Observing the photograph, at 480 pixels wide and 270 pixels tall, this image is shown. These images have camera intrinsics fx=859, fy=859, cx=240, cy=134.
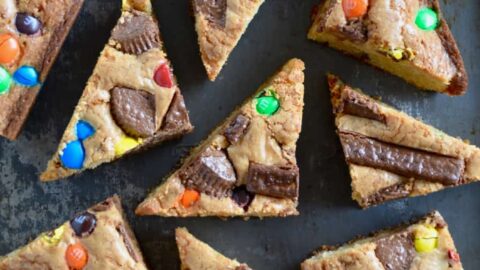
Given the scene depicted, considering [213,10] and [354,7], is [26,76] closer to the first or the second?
[213,10]

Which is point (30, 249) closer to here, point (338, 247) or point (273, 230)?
point (273, 230)

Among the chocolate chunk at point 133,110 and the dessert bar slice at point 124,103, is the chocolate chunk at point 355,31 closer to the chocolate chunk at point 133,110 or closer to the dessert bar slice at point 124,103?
the dessert bar slice at point 124,103

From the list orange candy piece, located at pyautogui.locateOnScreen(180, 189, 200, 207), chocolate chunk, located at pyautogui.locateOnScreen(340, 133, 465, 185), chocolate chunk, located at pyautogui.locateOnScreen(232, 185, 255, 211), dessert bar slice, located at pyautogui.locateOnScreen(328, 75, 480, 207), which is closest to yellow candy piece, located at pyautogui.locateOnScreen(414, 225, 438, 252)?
dessert bar slice, located at pyautogui.locateOnScreen(328, 75, 480, 207)

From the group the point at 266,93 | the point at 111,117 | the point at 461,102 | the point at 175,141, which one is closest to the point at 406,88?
the point at 461,102

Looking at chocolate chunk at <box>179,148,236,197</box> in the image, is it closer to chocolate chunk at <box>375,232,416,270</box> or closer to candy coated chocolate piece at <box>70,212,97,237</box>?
candy coated chocolate piece at <box>70,212,97,237</box>

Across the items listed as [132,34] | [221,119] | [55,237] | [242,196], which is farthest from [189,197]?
[132,34]
